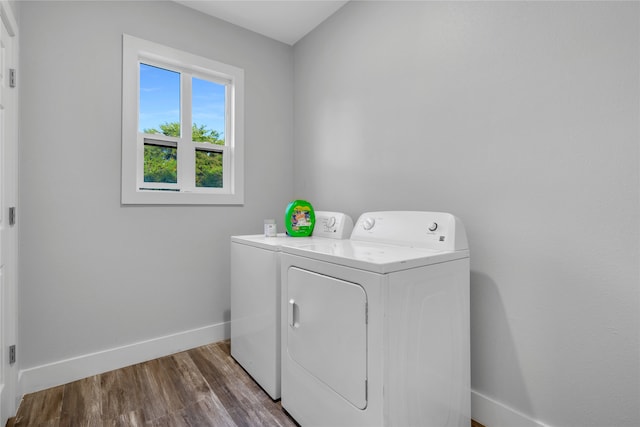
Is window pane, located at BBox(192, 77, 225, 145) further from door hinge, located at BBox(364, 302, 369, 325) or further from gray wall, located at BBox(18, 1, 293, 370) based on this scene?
door hinge, located at BBox(364, 302, 369, 325)

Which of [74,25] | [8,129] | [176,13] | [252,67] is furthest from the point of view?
[252,67]

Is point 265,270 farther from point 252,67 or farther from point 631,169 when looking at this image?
point 252,67

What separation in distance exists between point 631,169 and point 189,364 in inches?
97.7

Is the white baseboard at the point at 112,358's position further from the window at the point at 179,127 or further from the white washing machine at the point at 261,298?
the window at the point at 179,127

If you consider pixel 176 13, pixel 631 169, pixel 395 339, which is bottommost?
pixel 395 339

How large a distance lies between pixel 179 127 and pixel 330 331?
192 centimetres

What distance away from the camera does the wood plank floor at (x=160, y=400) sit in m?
1.50

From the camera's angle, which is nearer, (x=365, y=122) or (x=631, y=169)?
(x=631, y=169)

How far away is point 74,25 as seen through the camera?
1851 millimetres

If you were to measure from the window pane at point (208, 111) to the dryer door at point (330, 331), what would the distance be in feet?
4.99

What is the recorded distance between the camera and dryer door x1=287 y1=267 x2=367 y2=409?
1.13 metres

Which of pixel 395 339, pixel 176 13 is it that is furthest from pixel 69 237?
pixel 395 339

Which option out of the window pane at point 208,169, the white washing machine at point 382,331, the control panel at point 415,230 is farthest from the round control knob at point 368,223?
the window pane at point 208,169

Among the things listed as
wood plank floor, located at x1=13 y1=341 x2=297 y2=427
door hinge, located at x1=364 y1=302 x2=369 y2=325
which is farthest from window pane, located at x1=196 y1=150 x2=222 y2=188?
door hinge, located at x1=364 y1=302 x2=369 y2=325
